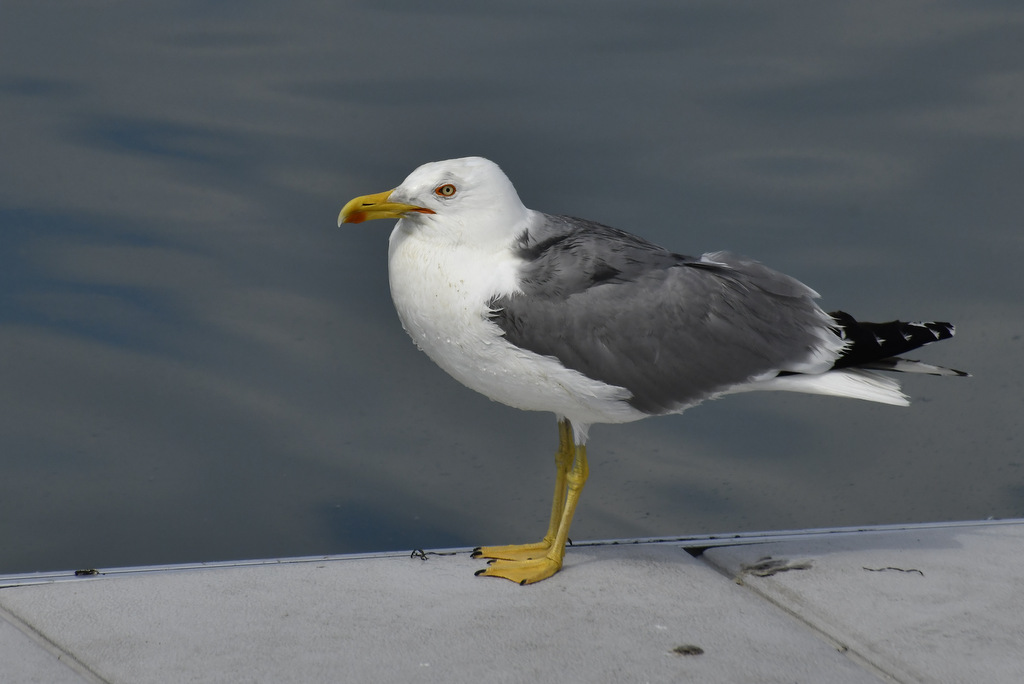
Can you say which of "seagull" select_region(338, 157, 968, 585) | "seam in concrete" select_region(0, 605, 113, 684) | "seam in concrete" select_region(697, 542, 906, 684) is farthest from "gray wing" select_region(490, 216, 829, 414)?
"seam in concrete" select_region(0, 605, 113, 684)

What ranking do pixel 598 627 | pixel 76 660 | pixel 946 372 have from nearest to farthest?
pixel 76 660 < pixel 598 627 < pixel 946 372

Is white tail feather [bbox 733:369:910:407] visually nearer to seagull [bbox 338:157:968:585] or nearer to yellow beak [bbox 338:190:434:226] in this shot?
seagull [bbox 338:157:968:585]

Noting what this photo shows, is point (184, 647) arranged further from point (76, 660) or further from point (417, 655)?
point (417, 655)

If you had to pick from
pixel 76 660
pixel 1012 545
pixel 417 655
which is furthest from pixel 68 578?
pixel 1012 545

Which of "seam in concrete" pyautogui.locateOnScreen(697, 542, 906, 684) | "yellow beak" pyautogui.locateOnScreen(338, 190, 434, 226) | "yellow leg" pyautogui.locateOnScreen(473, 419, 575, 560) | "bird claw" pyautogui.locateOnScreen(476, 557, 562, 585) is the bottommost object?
"seam in concrete" pyautogui.locateOnScreen(697, 542, 906, 684)

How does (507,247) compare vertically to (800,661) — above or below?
above

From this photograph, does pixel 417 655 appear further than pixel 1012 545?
No

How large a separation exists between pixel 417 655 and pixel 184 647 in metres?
0.62

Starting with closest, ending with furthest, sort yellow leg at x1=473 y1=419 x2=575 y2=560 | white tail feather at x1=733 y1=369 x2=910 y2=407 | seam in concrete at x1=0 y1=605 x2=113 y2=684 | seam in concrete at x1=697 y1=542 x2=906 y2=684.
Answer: seam in concrete at x1=0 y1=605 x2=113 y2=684
seam in concrete at x1=697 y1=542 x2=906 y2=684
white tail feather at x1=733 y1=369 x2=910 y2=407
yellow leg at x1=473 y1=419 x2=575 y2=560

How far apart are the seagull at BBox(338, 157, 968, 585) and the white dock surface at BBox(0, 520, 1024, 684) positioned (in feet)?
1.05

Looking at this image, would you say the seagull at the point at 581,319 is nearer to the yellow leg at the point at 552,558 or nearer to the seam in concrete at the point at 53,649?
the yellow leg at the point at 552,558

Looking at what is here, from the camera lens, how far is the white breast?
361 centimetres

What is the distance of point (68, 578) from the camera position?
3684mm

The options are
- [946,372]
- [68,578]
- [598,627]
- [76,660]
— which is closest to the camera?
[76,660]
